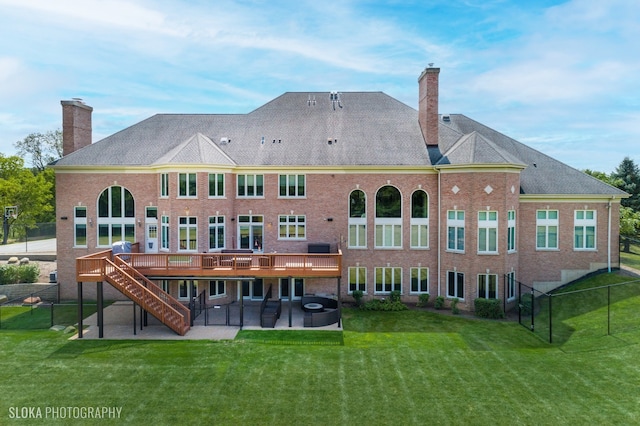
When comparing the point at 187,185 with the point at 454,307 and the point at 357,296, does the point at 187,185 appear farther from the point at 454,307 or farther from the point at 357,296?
the point at 454,307

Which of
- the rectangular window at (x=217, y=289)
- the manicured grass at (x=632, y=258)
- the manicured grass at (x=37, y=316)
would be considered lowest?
the manicured grass at (x=37, y=316)

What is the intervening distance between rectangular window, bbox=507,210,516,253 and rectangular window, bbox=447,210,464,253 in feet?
7.74

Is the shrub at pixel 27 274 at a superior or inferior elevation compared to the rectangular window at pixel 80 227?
inferior

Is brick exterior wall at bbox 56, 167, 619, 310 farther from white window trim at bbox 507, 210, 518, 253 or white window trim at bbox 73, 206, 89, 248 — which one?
white window trim at bbox 507, 210, 518, 253

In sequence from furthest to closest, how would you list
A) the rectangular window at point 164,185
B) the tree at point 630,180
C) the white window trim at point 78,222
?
1. the tree at point 630,180
2. the white window trim at point 78,222
3. the rectangular window at point 164,185

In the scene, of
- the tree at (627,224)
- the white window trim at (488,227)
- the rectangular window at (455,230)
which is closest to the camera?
the white window trim at (488,227)

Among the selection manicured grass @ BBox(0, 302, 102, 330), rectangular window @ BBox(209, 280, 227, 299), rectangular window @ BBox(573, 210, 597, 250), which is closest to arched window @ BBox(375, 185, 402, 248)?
rectangular window @ BBox(209, 280, 227, 299)

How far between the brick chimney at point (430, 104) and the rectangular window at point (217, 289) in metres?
14.8

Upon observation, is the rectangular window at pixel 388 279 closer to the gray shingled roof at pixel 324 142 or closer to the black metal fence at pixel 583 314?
the gray shingled roof at pixel 324 142

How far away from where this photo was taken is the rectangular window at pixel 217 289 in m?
22.6

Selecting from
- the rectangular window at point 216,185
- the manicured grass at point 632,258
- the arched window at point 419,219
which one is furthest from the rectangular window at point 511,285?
the rectangular window at point 216,185

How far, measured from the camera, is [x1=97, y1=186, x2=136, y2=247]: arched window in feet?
77.6

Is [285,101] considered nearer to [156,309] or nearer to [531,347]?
[156,309]

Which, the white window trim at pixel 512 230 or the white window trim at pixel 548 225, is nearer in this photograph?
the white window trim at pixel 512 230
